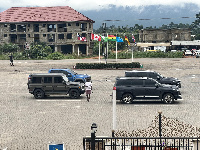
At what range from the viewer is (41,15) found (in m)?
95.2

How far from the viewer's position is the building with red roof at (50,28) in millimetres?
93938

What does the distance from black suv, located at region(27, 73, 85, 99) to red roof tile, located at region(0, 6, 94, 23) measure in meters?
63.6

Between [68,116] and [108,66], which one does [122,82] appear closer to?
[68,116]

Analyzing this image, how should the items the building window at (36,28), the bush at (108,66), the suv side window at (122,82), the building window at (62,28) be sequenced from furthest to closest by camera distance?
1. the building window at (36,28)
2. the building window at (62,28)
3. the bush at (108,66)
4. the suv side window at (122,82)

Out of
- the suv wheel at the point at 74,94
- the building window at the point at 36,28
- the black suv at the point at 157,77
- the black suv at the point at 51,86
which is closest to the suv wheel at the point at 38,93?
the black suv at the point at 51,86

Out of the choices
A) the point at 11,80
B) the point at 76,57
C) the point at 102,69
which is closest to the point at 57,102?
the point at 11,80

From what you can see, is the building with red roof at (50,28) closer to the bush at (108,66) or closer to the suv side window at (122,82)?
the bush at (108,66)

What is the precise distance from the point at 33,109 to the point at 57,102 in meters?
3.14

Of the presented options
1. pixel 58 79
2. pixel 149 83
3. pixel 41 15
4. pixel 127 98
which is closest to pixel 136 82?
pixel 149 83

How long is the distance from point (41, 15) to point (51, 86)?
66677 millimetres

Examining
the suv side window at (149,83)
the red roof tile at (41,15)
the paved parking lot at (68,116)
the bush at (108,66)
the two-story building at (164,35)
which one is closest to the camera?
the paved parking lot at (68,116)

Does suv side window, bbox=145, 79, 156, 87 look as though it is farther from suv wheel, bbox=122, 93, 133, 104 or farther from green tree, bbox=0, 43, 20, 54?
green tree, bbox=0, 43, 20, 54

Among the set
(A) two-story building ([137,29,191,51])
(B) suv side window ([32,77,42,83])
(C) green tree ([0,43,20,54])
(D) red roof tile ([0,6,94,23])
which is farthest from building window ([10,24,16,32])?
(B) suv side window ([32,77,42,83])

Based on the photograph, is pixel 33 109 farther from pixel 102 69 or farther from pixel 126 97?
pixel 102 69
